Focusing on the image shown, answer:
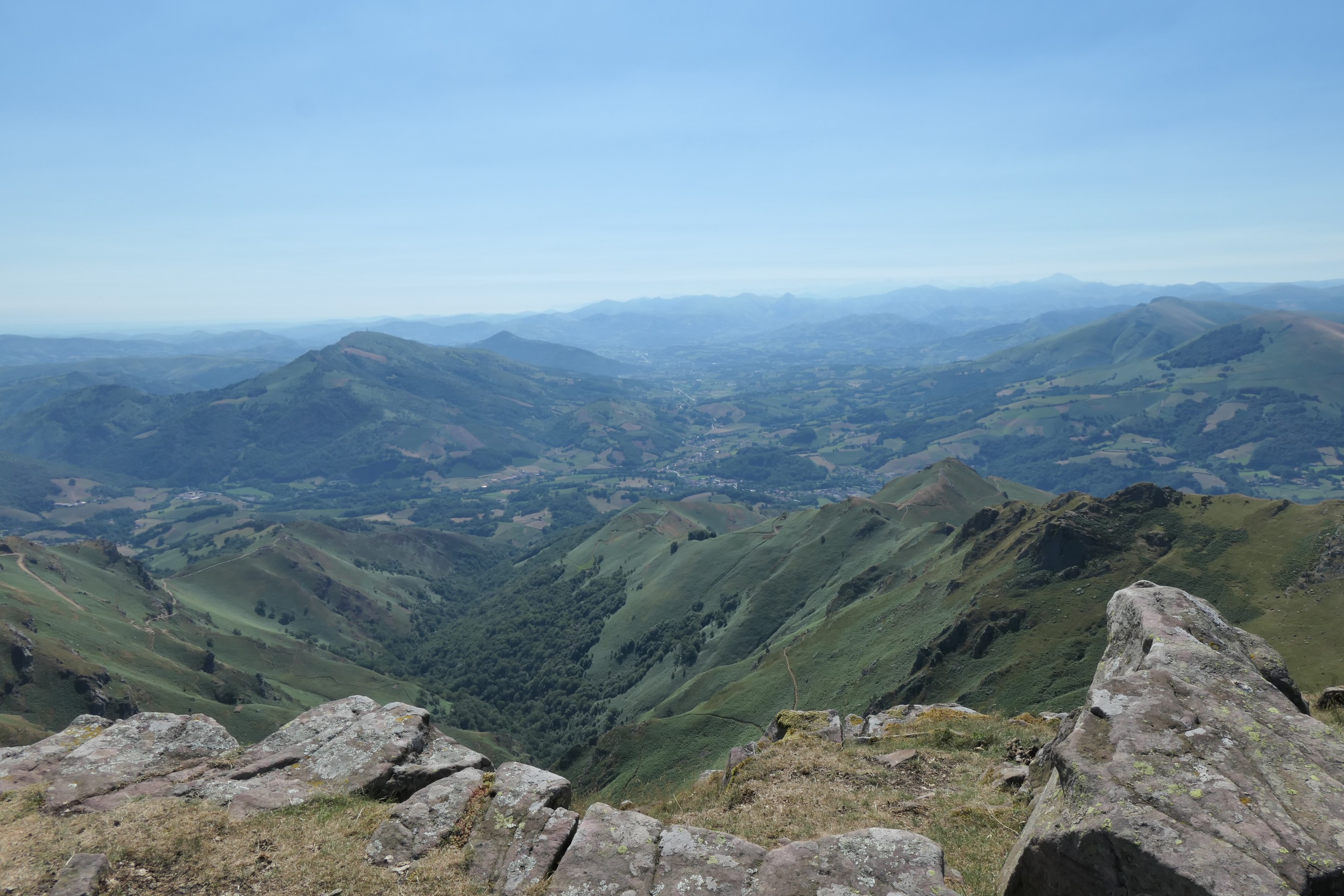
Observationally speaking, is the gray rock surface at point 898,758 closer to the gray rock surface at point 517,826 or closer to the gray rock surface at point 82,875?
the gray rock surface at point 517,826

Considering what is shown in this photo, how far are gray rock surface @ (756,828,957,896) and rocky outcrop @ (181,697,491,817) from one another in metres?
12.9

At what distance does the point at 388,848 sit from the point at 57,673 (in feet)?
608

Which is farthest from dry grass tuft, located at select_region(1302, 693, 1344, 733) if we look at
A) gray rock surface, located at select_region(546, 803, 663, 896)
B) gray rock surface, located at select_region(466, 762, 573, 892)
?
gray rock surface, located at select_region(466, 762, 573, 892)

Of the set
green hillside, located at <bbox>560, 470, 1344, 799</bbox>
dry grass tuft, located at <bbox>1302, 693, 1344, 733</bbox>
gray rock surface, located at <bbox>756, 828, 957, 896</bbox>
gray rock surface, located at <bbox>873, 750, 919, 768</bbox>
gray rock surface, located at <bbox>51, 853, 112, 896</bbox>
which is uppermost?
gray rock surface, located at <bbox>51, 853, 112, 896</bbox>

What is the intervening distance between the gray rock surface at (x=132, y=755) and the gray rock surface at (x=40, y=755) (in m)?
0.26

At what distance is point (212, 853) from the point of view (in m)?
17.2

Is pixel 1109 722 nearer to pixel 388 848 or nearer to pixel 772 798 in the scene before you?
pixel 772 798

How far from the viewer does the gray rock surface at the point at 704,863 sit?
1508 centimetres

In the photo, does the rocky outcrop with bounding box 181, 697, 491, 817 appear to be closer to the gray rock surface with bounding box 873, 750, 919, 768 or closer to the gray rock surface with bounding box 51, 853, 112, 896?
the gray rock surface with bounding box 51, 853, 112, 896

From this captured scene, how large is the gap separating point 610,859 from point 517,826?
3531 mm

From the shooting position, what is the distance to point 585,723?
18600cm

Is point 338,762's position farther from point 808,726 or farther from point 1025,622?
point 1025,622

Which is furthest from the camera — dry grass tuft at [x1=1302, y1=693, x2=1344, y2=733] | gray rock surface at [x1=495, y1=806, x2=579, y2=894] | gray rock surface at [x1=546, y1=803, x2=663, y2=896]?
dry grass tuft at [x1=1302, y1=693, x2=1344, y2=733]

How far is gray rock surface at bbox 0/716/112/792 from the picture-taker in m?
22.0
